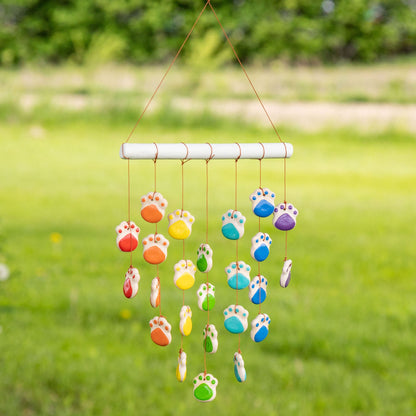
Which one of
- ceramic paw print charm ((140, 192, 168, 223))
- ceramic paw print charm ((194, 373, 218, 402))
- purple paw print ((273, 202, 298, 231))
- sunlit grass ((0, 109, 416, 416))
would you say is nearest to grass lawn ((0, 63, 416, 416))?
sunlit grass ((0, 109, 416, 416))

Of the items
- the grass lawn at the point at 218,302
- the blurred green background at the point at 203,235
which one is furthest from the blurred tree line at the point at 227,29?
the grass lawn at the point at 218,302

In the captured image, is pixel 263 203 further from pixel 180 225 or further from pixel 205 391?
pixel 205 391

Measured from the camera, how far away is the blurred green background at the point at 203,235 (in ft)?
11.0

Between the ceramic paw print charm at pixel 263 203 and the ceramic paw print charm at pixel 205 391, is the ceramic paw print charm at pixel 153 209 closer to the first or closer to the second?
the ceramic paw print charm at pixel 263 203

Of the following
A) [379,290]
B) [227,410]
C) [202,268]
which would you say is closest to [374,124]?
[379,290]

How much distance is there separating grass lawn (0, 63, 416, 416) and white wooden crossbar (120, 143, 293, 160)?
184cm

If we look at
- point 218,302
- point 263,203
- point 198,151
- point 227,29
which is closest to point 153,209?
point 198,151

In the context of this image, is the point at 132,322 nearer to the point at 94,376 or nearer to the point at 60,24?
the point at 94,376

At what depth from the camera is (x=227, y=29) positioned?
15820 mm

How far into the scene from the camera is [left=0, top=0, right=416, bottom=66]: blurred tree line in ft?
52.7

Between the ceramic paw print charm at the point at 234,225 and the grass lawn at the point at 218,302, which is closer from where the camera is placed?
the ceramic paw print charm at the point at 234,225

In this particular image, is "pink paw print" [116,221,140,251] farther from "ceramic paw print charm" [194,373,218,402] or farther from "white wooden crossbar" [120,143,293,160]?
"ceramic paw print charm" [194,373,218,402]

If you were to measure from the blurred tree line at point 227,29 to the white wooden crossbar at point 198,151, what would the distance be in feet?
46.7

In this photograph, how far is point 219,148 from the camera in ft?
5.42
